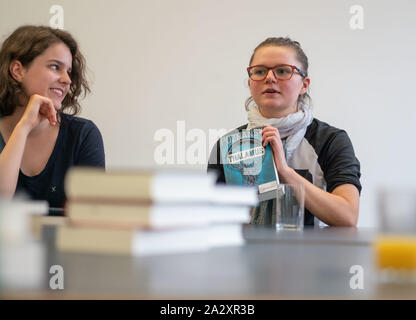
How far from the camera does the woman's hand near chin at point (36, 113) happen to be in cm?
215

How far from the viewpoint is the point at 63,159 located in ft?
7.38

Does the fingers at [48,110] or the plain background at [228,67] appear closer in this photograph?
the fingers at [48,110]

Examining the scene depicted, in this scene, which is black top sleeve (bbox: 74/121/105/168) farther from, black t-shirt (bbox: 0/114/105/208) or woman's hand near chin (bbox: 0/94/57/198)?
woman's hand near chin (bbox: 0/94/57/198)

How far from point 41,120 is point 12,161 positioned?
26 centimetres

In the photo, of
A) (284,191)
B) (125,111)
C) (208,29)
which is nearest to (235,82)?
(208,29)

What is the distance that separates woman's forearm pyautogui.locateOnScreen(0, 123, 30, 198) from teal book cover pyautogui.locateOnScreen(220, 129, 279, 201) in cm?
67

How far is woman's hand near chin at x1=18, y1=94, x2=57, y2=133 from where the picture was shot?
2.15 m

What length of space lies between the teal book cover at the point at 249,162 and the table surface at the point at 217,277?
4.03 feet

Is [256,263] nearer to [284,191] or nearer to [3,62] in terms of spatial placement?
[284,191]

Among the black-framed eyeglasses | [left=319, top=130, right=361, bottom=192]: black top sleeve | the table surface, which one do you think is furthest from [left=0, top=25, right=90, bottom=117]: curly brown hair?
the table surface

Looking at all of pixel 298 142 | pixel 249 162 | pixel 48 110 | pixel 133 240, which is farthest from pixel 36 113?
pixel 133 240

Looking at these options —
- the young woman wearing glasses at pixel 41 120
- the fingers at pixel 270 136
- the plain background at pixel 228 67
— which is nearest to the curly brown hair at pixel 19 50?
the young woman wearing glasses at pixel 41 120

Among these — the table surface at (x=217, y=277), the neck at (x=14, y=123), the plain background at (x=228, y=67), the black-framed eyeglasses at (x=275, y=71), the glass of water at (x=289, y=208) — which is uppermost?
the plain background at (x=228, y=67)

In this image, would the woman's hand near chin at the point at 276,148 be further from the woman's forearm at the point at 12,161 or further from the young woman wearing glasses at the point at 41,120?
the woman's forearm at the point at 12,161
